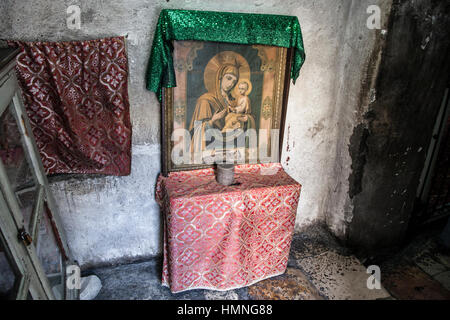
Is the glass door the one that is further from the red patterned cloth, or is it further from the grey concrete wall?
the grey concrete wall

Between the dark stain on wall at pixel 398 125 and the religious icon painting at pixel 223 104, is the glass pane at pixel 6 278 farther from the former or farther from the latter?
the dark stain on wall at pixel 398 125

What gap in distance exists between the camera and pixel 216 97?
2621mm

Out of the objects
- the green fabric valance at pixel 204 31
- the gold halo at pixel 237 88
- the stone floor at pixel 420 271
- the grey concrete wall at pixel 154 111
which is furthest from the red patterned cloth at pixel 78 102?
the stone floor at pixel 420 271

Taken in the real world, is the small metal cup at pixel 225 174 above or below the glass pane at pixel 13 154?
below

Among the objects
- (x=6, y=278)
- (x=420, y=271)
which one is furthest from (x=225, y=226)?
(x=420, y=271)

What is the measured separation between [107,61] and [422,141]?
2.81 meters

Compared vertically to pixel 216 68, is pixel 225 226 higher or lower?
lower

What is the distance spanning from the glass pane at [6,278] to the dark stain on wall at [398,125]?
107 inches

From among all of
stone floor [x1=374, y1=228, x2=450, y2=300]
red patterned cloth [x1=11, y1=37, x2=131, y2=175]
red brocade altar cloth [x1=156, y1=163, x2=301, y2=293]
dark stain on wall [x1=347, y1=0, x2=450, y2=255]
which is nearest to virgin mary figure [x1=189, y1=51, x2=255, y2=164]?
red brocade altar cloth [x1=156, y1=163, x2=301, y2=293]

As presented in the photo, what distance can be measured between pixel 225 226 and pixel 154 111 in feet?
3.60

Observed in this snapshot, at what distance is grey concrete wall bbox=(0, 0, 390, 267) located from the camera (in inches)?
90.4

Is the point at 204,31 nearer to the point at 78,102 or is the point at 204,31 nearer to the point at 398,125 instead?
the point at 78,102

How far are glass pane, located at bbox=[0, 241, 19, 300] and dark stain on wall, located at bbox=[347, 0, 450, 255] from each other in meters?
2.72

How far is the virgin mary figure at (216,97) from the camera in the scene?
8.36ft
